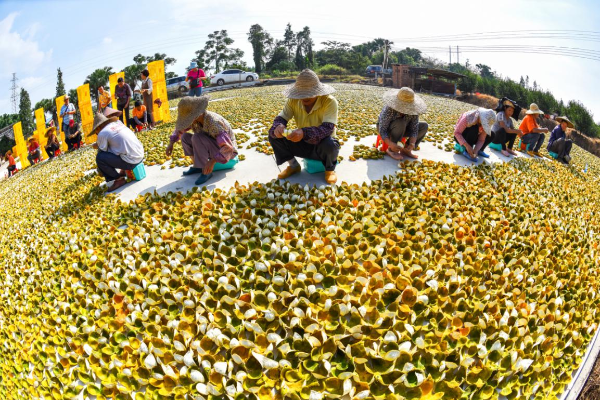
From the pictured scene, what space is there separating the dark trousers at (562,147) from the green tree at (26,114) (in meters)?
44.7

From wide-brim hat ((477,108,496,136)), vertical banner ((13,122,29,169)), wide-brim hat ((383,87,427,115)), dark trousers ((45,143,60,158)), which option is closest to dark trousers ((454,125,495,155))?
wide-brim hat ((477,108,496,136))

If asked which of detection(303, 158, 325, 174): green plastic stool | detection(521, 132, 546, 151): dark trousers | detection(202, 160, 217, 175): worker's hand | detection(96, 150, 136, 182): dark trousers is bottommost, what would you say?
detection(521, 132, 546, 151): dark trousers

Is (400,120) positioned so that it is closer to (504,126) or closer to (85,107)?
(504,126)

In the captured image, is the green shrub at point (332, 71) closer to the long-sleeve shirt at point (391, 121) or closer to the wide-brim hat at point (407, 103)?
the long-sleeve shirt at point (391, 121)

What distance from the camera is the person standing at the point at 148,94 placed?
9938 millimetres

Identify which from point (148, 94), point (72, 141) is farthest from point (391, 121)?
point (72, 141)

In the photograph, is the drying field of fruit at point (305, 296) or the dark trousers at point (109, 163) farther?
the dark trousers at point (109, 163)

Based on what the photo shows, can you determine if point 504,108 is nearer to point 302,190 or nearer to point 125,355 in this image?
point 302,190

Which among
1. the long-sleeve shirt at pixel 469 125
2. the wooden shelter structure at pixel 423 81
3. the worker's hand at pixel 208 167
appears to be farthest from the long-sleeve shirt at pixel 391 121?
the wooden shelter structure at pixel 423 81

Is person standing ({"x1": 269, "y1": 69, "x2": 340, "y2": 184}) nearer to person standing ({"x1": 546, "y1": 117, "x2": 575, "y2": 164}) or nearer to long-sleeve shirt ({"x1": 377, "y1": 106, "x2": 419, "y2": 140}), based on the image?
long-sleeve shirt ({"x1": 377, "y1": 106, "x2": 419, "y2": 140})

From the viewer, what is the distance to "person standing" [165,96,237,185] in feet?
14.0

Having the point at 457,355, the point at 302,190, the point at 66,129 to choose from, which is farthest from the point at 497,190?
the point at 66,129

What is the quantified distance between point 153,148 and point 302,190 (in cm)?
428

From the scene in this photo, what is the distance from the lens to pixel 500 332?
7.41 feet
